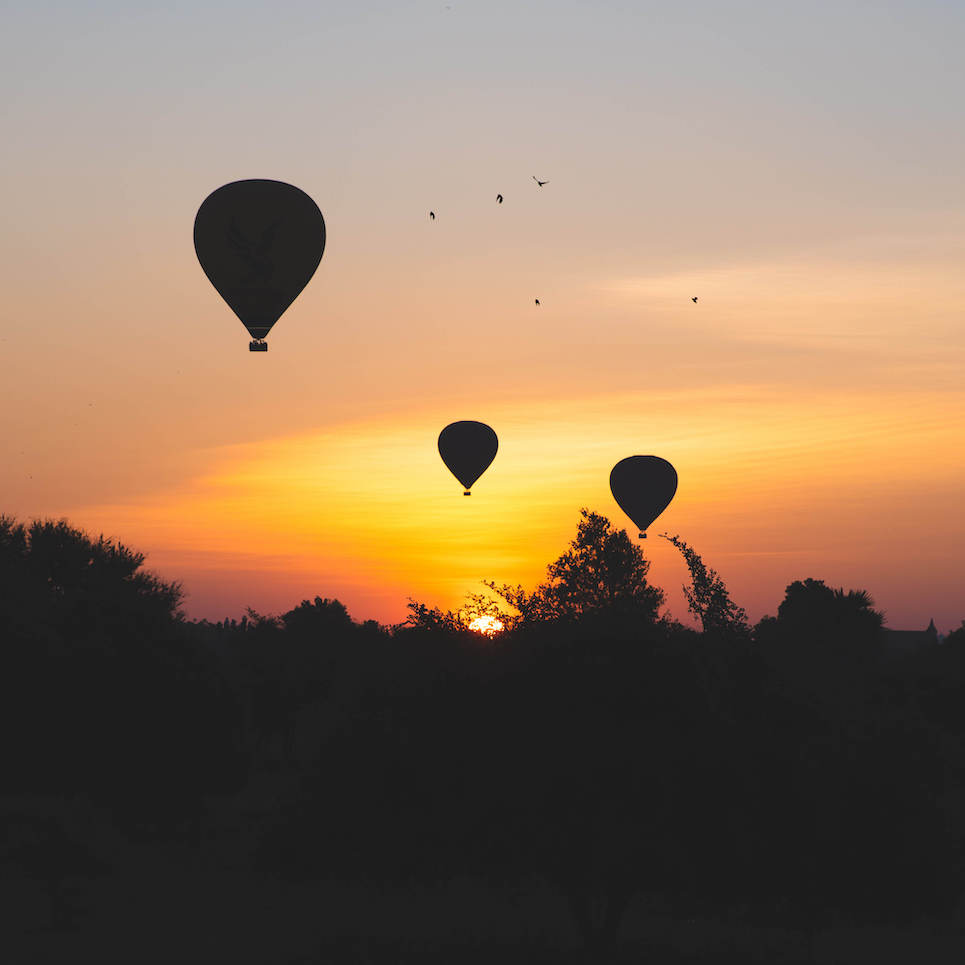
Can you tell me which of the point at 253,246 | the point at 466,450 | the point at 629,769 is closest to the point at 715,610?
the point at 629,769

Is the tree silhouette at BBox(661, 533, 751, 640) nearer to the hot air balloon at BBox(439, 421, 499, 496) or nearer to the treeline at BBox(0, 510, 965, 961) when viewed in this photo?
the treeline at BBox(0, 510, 965, 961)

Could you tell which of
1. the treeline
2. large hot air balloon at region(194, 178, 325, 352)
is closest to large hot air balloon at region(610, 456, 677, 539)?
large hot air balloon at region(194, 178, 325, 352)

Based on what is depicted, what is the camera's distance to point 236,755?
5094cm

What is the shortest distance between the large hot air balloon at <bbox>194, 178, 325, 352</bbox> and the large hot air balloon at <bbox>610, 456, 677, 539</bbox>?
39089 millimetres

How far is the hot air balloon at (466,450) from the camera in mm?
71625

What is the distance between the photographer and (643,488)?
80.4m

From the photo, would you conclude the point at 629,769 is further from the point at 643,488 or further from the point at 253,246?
the point at 643,488

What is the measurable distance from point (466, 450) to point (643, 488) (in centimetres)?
1377

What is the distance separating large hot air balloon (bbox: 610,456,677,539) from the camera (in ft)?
263

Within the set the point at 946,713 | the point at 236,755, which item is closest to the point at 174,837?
the point at 236,755

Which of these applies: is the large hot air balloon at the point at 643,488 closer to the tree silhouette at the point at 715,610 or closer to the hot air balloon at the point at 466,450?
the hot air balloon at the point at 466,450

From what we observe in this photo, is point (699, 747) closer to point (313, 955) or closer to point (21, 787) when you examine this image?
point (313, 955)

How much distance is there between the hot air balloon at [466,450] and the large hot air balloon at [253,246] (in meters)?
27.5

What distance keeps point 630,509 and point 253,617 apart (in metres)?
57.1
